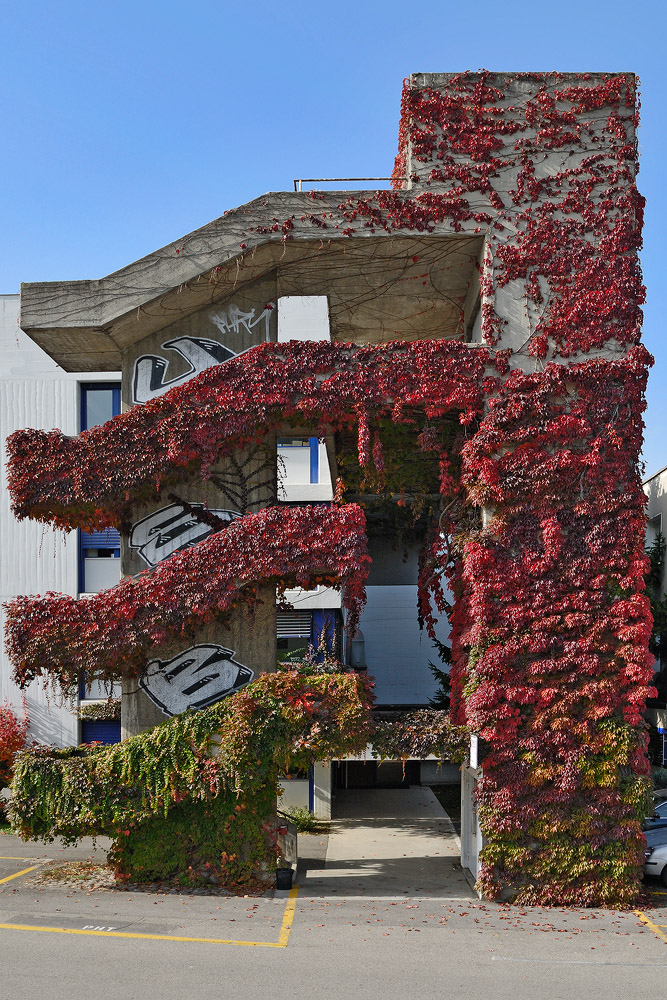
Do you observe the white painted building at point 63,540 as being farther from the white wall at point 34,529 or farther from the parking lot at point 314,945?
the parking lot at point 314,945

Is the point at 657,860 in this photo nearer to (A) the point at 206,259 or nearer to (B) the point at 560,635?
(B) the point at 560,635

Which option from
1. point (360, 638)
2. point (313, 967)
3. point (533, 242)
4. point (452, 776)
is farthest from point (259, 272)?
point (452, 776)

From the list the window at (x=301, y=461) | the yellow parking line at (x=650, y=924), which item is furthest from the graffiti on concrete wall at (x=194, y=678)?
the window at (x=301, y=461)

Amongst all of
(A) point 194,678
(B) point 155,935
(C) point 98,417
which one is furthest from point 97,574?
(B) point 155,935

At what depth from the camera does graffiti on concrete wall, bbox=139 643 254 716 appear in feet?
53.9

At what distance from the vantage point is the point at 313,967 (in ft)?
38.9

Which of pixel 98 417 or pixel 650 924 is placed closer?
pixel 650 924

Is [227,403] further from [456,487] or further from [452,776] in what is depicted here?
[452,776]

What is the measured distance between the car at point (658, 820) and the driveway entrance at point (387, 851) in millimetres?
4056

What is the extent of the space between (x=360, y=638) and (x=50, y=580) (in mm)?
11007

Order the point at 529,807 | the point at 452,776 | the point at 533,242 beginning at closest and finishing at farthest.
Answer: the point at 529,807, the point at 533,242, the point at 452,776

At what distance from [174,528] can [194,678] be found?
2943mm

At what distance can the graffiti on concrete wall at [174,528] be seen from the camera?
55.2 feet

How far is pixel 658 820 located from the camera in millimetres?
18250
